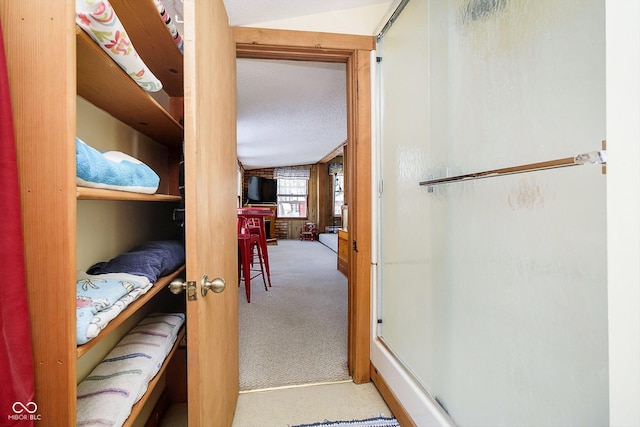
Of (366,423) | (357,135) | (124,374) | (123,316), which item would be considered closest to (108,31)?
(123,316)

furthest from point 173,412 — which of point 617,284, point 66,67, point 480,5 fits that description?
point 480,5

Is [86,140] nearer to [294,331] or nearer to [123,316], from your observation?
[123,316]

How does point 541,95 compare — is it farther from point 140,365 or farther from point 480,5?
point 140,365

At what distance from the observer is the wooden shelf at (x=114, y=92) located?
698 millimetres

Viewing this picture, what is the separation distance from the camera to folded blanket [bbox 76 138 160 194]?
0.62 m

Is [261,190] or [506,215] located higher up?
[261,190]

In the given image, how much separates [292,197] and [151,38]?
26.3 ft

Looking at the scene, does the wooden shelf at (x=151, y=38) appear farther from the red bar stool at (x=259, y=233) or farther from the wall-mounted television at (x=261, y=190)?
the wall-mounted television at (x=261, y=190)

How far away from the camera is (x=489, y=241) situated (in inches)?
33.9

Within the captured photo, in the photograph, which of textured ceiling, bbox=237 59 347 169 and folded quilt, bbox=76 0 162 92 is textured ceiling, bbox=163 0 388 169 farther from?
folded quilt, bbox=76 0 162 92

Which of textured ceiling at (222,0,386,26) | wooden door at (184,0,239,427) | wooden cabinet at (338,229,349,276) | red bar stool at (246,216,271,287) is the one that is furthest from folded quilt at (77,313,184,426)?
wooden cabinet at (338,229,349,276)

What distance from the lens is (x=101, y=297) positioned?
71 centimetres

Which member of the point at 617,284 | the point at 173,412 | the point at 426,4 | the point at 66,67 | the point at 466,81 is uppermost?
the point at 426,4

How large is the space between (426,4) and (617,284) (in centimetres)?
126
